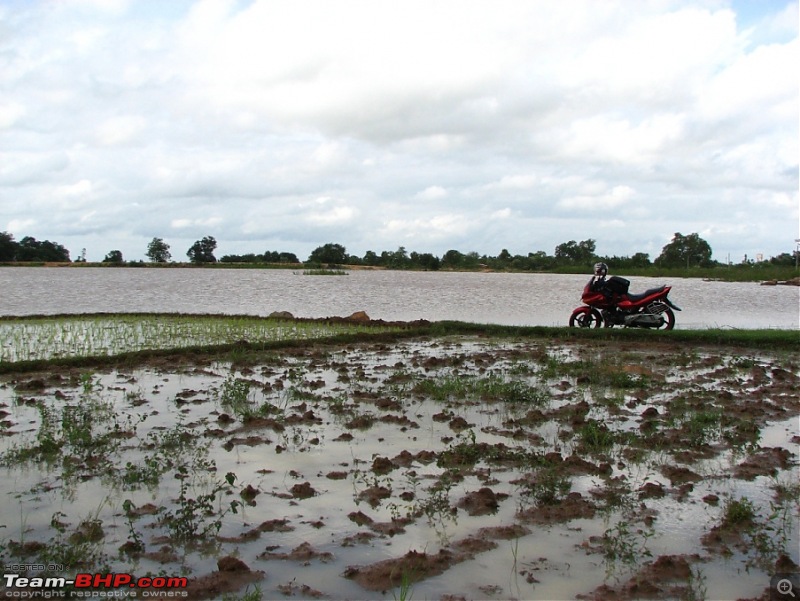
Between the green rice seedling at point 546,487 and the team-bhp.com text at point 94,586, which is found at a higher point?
the green rice seedling at point 546,487

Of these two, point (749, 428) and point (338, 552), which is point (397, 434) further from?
point (749, 428)

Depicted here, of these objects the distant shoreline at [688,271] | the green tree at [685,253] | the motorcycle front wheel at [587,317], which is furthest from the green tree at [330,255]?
the motorcycle front wheel at [587,317]

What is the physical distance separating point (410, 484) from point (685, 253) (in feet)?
306

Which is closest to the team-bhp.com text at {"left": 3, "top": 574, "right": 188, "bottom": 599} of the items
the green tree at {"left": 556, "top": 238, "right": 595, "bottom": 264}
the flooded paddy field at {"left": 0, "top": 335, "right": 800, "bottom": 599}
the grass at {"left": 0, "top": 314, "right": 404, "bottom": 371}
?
the flooded paddy field at {"left": 0, "top": 335, "right": 800, "bottom": 599}

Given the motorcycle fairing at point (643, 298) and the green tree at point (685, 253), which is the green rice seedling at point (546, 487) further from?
the green tree at point (685, 253)

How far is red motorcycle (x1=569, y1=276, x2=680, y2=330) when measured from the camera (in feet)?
50.6

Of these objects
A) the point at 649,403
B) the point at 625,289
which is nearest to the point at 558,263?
the point at 625,289

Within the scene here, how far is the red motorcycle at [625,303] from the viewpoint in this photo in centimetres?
1544

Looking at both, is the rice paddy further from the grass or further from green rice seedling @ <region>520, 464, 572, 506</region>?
green rice seedling @ <region>520, 464, 572, 506</region>

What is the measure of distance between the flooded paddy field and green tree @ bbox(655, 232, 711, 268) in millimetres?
85650

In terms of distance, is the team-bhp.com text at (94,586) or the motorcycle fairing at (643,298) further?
the motorcycle fairing at (643,298)

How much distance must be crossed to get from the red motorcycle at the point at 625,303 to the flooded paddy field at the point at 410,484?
19.2 feet

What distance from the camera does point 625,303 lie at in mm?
15492

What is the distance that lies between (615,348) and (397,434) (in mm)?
7856
